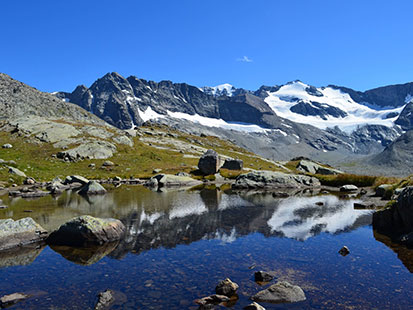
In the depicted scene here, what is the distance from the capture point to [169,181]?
7956 centimetres

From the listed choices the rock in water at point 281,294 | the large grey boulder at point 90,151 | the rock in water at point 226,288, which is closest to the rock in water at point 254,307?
the rock in water at point 281,294

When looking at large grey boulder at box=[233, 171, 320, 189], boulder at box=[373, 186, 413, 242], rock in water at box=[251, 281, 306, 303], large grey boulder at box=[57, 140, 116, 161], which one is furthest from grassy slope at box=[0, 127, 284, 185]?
boulder at box=[373, 186, 413, 242]

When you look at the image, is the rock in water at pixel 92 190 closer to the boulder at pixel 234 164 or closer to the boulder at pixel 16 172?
the boulder at pixel 16 172

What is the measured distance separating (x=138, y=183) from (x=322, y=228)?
56.7 meters

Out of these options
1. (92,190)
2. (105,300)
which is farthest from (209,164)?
(105,300)

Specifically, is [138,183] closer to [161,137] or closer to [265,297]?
[265,297]

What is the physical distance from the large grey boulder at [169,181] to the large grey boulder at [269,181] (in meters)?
13.7

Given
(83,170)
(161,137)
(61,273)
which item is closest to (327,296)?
(61,273)

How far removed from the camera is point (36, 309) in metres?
14.1

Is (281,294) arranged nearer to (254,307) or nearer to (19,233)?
(254,307)

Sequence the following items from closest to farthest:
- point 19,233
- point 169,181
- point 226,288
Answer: point 226,288 → point 19,233 → point 169,181

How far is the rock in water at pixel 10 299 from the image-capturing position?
47.5 feet

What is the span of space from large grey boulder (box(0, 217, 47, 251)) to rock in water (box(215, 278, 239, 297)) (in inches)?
687

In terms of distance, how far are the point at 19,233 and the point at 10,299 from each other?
11.3 m
